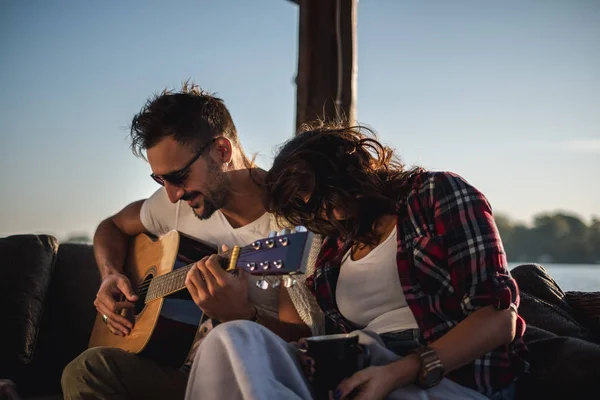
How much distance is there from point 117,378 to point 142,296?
0.40 m

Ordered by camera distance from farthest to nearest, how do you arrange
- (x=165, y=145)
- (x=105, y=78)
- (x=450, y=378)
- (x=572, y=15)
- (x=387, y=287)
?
(x=105, y=78) < (x=572, y=15) < (x=165, y=145) < (x=387, y=287) < (x=450, y=378)

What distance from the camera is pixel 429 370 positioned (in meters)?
1.47

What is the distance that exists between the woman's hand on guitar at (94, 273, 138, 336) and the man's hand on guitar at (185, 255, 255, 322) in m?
0.53

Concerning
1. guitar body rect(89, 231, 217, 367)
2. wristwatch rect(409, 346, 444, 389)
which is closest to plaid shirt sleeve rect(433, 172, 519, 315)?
wristwatch rect(409, 346, 444, 389)

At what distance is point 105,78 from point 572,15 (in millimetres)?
3425

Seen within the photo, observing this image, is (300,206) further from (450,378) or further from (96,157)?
(96,157)

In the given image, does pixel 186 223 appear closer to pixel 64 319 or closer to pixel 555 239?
pixel 64 319

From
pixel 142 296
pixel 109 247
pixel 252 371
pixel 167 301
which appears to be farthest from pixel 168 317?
pixel 252 371

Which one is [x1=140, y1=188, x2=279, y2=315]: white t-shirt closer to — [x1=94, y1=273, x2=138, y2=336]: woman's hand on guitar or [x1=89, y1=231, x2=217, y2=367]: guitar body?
[x1=89, y1=231, x2=217, y2=367]: guitar body

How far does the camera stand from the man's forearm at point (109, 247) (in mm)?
2660

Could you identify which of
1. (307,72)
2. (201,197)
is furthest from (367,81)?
(201,197)

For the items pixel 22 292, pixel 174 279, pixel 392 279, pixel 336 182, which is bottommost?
pixel 22 292

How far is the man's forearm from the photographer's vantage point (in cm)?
266

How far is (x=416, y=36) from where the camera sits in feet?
16.0
